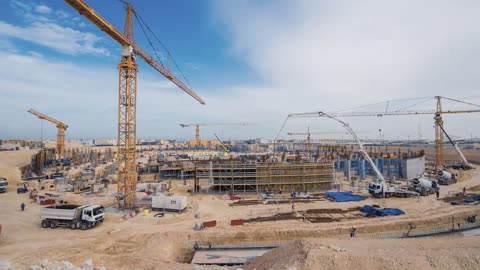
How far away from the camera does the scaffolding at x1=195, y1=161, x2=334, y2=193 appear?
113ft

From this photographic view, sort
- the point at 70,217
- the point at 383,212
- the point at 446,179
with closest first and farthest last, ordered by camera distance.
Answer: the point at 70,217 < the point at 383,212 < the point at 446,179

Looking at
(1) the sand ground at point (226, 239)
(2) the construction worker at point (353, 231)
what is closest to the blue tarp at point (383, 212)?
(1) the sand ground at point (226, 239)

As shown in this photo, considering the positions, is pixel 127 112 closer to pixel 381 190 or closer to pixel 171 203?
pixel 171 203

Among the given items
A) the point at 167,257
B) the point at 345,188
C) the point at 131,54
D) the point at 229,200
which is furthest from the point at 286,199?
the point at 131,54

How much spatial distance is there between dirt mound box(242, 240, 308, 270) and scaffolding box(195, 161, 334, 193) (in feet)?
64.9

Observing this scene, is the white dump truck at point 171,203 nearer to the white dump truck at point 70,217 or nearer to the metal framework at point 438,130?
the white dump truck at point 70,217

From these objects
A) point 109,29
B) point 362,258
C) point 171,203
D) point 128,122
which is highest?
point 109,29

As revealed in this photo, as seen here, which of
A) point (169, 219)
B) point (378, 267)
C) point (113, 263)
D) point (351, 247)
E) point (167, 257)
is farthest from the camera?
point (169, 219)

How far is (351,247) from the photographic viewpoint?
523 inches

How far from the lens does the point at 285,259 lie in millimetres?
12320

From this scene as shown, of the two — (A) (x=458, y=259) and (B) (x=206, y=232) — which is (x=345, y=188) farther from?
(A) (x=458, y=259)

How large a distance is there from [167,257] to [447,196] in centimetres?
3076

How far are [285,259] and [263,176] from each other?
2251 cm

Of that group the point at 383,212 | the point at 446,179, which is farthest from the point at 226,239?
the point at 446,179
